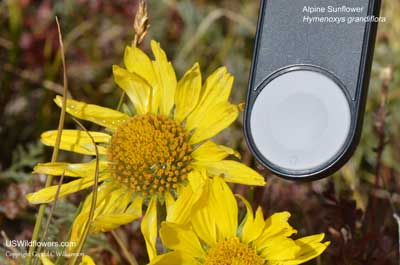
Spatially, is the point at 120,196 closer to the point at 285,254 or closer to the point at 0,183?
the point at 285,254

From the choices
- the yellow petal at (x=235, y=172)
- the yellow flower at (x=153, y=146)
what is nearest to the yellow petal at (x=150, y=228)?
the yellow flower at (x=153, y=146)

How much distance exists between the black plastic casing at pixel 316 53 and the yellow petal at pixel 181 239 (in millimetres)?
170

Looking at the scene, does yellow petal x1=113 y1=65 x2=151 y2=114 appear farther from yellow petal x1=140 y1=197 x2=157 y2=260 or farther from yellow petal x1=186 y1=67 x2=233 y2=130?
yellow petal x1=140 y1=197 x2=157 y2=260

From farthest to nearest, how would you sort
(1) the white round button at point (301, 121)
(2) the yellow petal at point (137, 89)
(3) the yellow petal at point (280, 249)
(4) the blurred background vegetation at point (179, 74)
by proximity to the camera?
(4) the blurred background vegetation at point (179, 74)
(2) the yellow petal at point (137, 89)
(1) the white round button at point (301, 121)
(3) the yellow petal at point (280, 249)

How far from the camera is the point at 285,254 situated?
104 cm

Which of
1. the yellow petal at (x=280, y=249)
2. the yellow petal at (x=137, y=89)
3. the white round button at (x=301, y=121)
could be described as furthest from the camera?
the yellow petal at (x=137, y=89)

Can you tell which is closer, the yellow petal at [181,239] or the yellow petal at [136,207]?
the yellow petal at [181,239]

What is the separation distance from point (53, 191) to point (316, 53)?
477 mm

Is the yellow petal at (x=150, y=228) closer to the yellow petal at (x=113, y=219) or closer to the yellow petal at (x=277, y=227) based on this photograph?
the yellow petal at (x=113, y=219)

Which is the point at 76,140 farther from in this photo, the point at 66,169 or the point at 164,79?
the point at 164,79

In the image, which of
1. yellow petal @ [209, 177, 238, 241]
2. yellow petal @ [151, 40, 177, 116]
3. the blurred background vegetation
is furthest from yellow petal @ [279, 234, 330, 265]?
yellow petal @ [151, 40, 177, 116]

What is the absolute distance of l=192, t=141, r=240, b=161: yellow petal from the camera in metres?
1.14

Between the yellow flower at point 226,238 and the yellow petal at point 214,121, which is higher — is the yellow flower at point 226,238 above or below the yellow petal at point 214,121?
below

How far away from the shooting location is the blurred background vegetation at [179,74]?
1.41m
